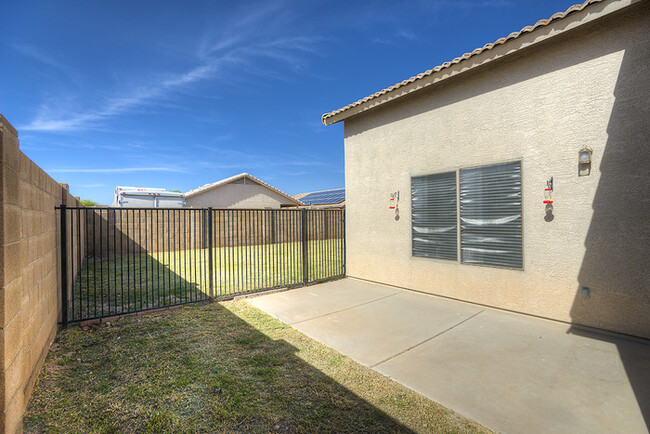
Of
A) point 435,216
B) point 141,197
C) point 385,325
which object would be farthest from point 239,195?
point 385,325

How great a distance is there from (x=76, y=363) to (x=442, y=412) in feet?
12.5

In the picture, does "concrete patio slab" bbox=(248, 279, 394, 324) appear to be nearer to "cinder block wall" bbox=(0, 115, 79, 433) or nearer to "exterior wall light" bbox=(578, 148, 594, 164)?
"cinder block wall" bbox=(0, 115, 79, 433)

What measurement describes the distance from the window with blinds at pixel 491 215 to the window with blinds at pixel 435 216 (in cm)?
18

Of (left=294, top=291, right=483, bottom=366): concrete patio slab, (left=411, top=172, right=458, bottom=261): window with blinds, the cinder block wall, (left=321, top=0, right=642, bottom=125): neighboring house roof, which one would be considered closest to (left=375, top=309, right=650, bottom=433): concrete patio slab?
(left=294, top=291, right=483, bottom=366): concrete patio slab

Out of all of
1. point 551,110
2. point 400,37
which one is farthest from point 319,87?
point 551,110

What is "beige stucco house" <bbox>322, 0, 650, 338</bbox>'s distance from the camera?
3617 mm

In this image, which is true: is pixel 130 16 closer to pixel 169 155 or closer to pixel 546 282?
pixel 546 282

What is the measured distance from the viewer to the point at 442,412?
2297 mm

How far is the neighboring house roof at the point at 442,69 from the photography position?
3598 mm

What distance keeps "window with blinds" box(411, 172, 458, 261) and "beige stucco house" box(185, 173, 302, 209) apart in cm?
1742

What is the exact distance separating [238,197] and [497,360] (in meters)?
21.2

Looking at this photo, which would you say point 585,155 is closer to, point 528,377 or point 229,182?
point 528,377

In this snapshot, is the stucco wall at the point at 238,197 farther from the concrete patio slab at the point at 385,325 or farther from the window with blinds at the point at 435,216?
the concrete patio slab at the point at 385,325

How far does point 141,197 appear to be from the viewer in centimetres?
1466
